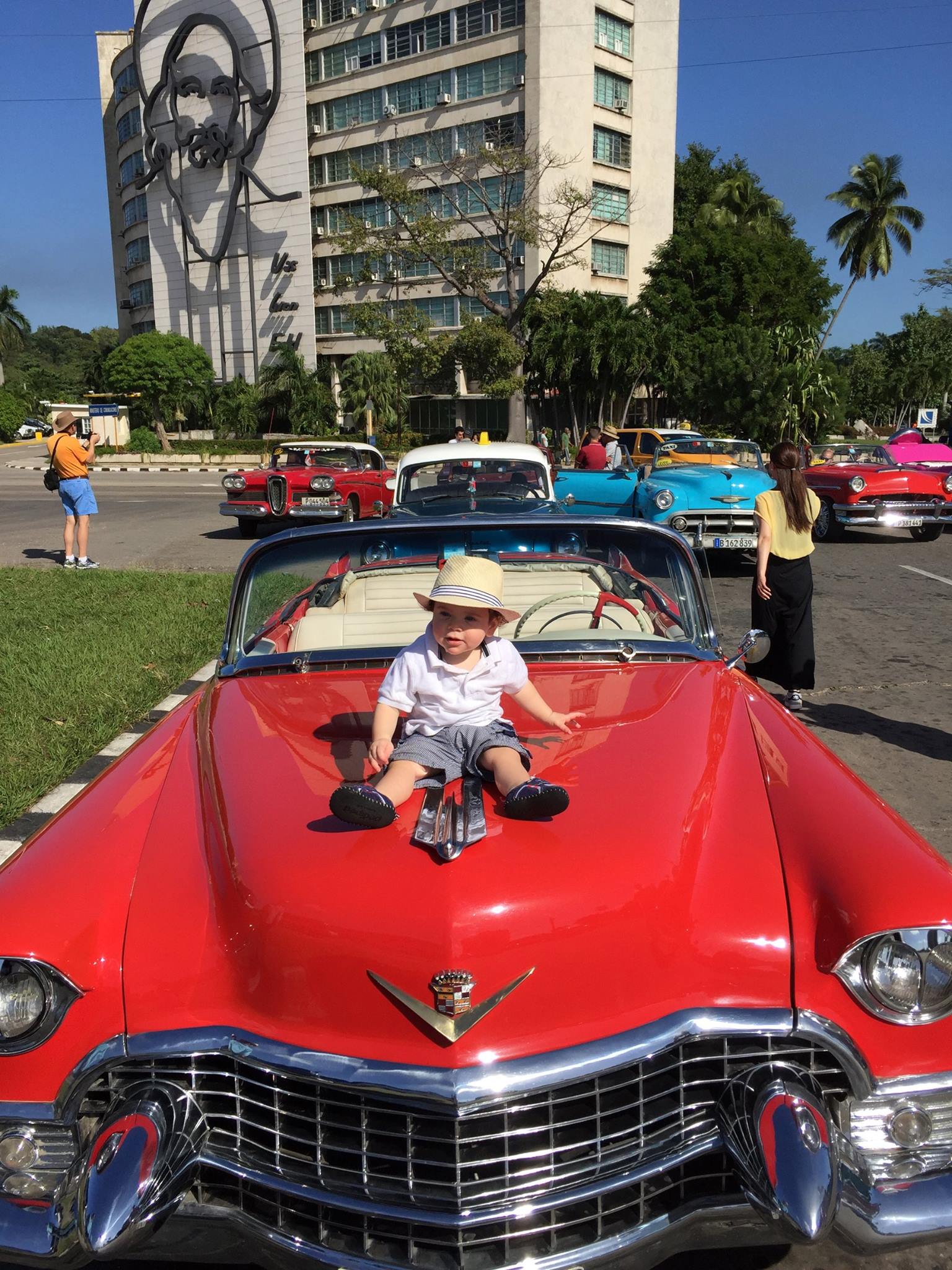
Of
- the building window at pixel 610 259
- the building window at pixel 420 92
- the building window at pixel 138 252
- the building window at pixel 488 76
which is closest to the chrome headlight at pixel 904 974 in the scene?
the building window at pixel 610 259

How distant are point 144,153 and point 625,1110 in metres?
67.5

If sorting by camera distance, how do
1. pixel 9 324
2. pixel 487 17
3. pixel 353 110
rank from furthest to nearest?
1. pixel 9 324
2. pixel 353 110
3. pixel 487 17

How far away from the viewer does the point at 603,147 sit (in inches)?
1895

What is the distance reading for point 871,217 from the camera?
186 ft

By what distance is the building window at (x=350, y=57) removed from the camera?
167 feet

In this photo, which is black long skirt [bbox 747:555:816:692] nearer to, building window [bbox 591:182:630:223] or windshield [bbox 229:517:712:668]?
windshield [bbox 229:517:712:668]

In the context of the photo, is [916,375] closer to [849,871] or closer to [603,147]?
[603,147]

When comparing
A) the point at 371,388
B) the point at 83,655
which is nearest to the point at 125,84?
the point at 371,388

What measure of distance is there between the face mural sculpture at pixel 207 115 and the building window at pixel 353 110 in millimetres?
2919

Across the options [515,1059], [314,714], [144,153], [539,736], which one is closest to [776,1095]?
[515,1059]

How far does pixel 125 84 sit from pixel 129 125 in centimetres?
236

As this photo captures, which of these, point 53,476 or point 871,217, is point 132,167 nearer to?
point 871,217

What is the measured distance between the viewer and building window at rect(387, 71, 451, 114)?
158 ft

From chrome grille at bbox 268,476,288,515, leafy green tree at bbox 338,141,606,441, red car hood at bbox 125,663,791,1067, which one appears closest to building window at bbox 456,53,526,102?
leafy green tree at bbox 338,141,606,441
